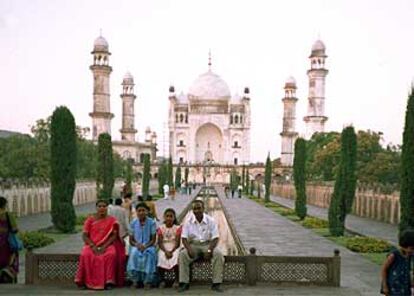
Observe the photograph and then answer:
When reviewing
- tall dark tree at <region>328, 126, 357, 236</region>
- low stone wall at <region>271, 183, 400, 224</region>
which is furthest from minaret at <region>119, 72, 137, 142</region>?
tall dark tree at <region>328, 126, 357, 236</region>

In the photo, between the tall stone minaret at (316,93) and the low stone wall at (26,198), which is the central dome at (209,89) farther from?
the low stone wall at (26,198)

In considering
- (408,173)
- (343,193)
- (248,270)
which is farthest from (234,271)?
(343,193)

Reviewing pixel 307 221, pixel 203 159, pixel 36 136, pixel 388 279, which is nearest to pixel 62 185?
pixel 307 221

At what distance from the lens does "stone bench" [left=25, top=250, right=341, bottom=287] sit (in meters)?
6.12

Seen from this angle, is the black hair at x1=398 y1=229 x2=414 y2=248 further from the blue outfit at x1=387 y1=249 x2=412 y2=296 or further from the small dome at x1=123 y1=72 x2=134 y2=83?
the small dome at x1=123 y1=72 x2=134 y2=83

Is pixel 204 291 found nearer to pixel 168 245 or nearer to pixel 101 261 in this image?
pixel 168 245

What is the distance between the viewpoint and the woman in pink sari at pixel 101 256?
19.3 ft

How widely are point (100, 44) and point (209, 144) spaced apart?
812 inches

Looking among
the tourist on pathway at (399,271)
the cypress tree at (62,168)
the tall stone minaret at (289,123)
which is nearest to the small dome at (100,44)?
the tall stone minaret at (289,123)

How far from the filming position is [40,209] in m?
19.9

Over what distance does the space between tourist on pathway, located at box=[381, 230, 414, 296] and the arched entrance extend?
60.4 meters

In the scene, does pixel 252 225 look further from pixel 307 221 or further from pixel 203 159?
pixel 203 159

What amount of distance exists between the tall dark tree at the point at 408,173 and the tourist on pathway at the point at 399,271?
4768 millimetres

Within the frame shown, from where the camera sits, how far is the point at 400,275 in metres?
4.06
